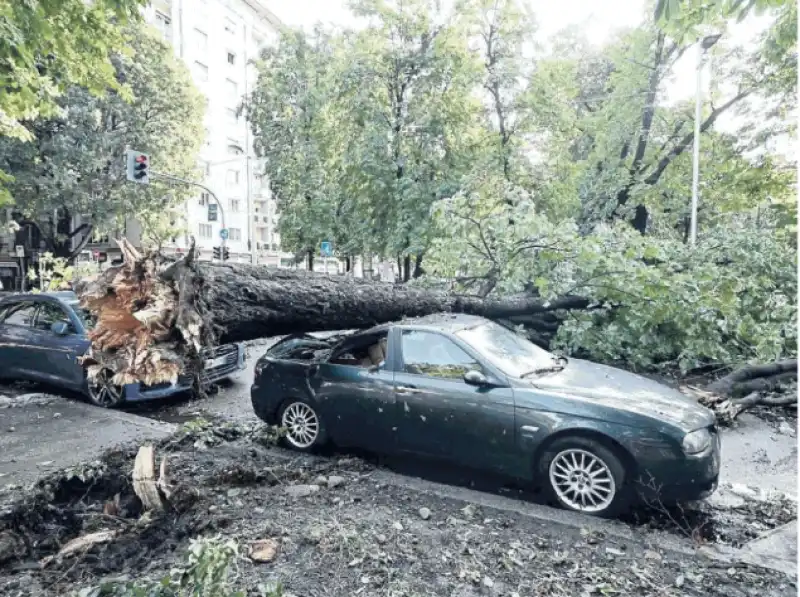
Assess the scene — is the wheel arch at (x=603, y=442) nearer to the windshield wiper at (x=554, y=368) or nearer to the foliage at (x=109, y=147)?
the windshield wiper at (x=554, y=368)

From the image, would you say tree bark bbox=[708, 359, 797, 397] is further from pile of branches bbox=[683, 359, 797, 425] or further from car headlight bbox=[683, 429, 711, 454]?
car headlight bbox=[683, 429, 711, 454]

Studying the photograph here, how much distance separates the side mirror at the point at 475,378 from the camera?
4.83 m

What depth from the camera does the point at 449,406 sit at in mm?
4938

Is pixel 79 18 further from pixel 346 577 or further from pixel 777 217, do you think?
pixel 777 217

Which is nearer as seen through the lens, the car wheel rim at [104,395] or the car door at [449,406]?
the car door at [449,406]

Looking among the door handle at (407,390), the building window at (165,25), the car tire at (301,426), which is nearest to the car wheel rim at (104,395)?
the car tire at (301,426)

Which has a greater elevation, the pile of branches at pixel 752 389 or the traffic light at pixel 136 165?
the traffic light at pixel 136 165

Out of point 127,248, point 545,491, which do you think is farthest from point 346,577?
point 127,248

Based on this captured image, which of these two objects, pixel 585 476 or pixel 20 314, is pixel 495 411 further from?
pixel 20 314

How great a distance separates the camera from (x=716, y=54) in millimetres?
15727

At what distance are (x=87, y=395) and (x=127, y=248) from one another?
519cm

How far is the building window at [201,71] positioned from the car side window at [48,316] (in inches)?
1322

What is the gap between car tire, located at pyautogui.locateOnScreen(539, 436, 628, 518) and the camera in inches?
169

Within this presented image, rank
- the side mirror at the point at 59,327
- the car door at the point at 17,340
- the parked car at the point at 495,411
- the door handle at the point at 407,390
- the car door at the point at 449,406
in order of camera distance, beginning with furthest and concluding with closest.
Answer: the car door at the point at 17,340 < the side mirror at the point at 59,327 < the door handle at the point at 407,390 < the car door at the point at 449,406 < the parked car at the point at 495,411
